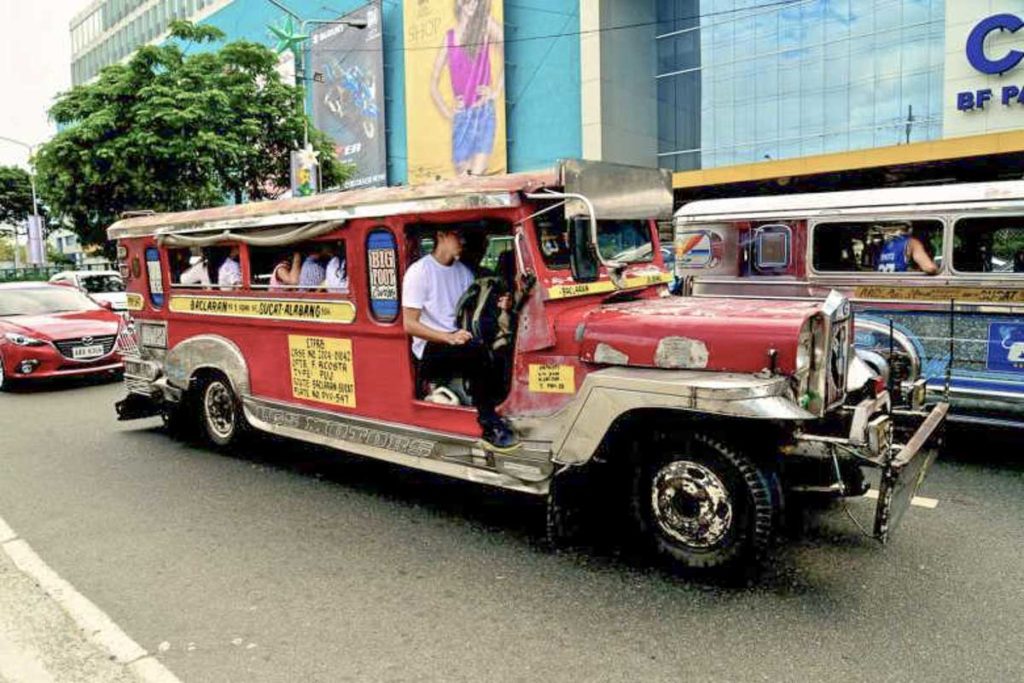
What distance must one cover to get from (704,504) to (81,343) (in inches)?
402

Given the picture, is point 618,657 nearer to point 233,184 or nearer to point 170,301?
point 170,301

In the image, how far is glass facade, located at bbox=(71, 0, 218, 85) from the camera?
47.5 m

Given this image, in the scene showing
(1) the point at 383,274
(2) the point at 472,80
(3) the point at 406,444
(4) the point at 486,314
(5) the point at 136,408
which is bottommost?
(5) the point at 136,408

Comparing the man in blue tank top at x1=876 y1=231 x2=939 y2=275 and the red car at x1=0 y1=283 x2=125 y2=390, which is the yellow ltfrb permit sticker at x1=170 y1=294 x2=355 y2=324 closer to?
the red car at x1=0 y1=283 x2=125 y2=390

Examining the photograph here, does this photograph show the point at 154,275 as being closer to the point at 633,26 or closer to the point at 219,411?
the point at 219,411

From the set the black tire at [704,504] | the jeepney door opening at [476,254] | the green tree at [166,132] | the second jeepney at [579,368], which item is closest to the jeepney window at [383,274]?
the second jeepney at [579,368]

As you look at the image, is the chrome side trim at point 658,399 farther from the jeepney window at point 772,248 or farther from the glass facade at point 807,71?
the glass facade at point 807,71

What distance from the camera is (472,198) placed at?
4.71m

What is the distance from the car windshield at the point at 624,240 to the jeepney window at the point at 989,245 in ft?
10.2

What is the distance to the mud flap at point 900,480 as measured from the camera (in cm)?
377

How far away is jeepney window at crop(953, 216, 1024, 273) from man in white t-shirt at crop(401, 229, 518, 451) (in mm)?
4487

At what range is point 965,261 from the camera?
6883 millimetres

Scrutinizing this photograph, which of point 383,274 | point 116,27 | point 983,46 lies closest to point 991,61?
point 983,46

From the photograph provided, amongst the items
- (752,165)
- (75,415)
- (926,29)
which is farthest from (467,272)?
(926,29)
